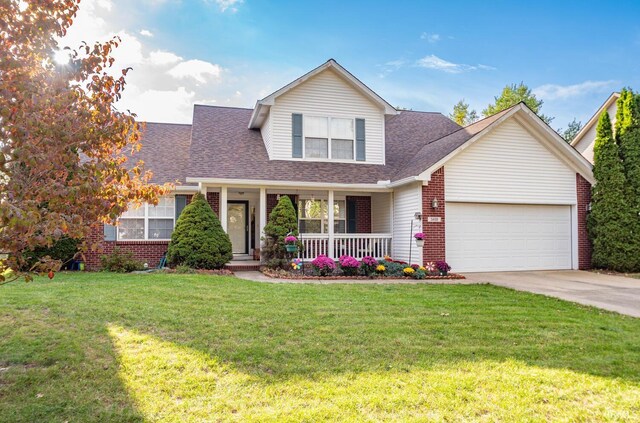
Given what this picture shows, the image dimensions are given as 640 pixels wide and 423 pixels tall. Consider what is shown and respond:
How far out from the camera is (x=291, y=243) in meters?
11.7

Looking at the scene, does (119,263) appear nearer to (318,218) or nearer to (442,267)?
(318,218)

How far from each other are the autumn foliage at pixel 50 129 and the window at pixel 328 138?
10355 mm

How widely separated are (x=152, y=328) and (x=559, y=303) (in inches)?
277

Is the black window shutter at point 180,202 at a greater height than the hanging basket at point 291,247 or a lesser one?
greater

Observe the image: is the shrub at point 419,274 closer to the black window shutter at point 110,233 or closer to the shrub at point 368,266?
the shrub at point 368,266

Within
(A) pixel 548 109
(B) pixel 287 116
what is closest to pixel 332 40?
(B) pixel 287 116

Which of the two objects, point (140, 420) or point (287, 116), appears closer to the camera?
point (140, 420)

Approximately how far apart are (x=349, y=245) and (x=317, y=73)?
19.5 ft

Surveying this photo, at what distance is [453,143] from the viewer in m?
13.1

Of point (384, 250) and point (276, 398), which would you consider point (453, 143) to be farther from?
point (276, 398)

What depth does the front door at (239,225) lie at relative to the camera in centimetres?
1559

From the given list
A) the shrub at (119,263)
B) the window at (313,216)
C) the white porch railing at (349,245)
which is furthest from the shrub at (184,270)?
the window at (313,216)

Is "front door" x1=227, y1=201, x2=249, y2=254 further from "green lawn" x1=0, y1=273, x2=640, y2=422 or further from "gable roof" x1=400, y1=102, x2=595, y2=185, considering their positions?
"green lawn" x1=0, y1=273, x2=640, y2=422

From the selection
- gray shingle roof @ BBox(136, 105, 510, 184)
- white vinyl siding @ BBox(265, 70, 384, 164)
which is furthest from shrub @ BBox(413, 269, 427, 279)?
white vinyl siding @ BBox(265, 70, 384, 164)
